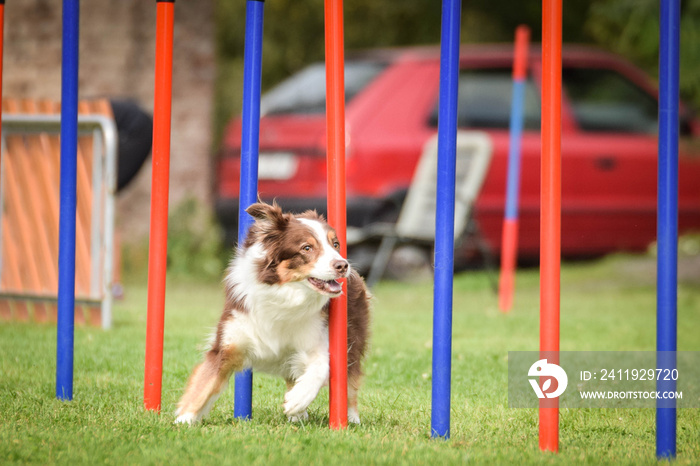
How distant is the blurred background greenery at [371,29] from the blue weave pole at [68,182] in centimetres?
1008

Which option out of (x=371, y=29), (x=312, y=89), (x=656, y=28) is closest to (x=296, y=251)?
(x=312, y=89)

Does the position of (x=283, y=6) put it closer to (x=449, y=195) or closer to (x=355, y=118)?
(x=355, y=118)

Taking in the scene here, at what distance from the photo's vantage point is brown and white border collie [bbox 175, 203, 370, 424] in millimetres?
3764

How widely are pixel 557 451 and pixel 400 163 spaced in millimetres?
5903

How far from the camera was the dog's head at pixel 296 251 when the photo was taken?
372cm

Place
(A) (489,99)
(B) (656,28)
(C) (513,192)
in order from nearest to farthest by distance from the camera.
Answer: (C) (513,192), (A) (489,99), (B) (656,28)

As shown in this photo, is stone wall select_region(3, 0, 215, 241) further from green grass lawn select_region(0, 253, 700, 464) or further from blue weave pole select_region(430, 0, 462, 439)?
blue weave pole select_region(430, 0, 462, 439)

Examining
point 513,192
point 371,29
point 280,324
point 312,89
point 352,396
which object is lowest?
point 352,396

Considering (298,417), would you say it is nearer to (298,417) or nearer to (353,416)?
(298,417)

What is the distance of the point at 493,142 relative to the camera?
9547 mm

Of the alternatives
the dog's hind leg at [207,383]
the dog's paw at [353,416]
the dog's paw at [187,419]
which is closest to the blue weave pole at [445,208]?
the dog's paw at [353,416]

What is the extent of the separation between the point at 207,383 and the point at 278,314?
414mm

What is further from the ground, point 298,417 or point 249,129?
point 249,129

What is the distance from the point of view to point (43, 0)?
10445 millimetres
